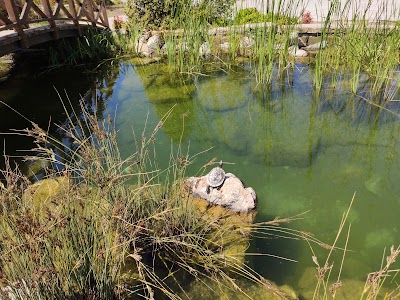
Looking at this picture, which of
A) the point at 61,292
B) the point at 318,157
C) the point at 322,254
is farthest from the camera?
the point at 318,157

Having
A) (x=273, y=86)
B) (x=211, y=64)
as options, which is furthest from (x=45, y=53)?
(x=273, y=86)

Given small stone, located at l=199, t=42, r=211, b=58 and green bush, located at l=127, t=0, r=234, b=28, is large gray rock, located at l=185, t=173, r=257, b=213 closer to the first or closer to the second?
small stone, located at l=199, t=42, r=211, b=58

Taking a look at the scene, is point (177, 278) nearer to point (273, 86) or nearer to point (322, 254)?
point (322, 254)

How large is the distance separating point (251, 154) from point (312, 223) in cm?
104

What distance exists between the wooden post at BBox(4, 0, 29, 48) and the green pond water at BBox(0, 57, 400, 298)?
2.79ft

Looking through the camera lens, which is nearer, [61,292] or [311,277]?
[61,292]

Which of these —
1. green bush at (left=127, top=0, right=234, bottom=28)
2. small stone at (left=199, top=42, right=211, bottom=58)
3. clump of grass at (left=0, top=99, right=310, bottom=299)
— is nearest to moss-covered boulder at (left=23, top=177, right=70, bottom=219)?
clump of grass at (left=0, top=99, right=310, bottom=299)

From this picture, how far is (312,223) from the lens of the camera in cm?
276

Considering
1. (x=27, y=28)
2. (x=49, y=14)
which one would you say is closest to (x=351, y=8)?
(x=49, y=14)

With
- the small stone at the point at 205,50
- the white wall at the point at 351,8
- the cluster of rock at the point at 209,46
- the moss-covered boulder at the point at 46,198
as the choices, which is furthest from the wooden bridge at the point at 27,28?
the white wall at the point at 351,8

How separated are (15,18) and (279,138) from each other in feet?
12.3

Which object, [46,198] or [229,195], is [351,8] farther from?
[46,198]

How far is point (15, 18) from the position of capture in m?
4.59

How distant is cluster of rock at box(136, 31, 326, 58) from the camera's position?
566 centimetres
